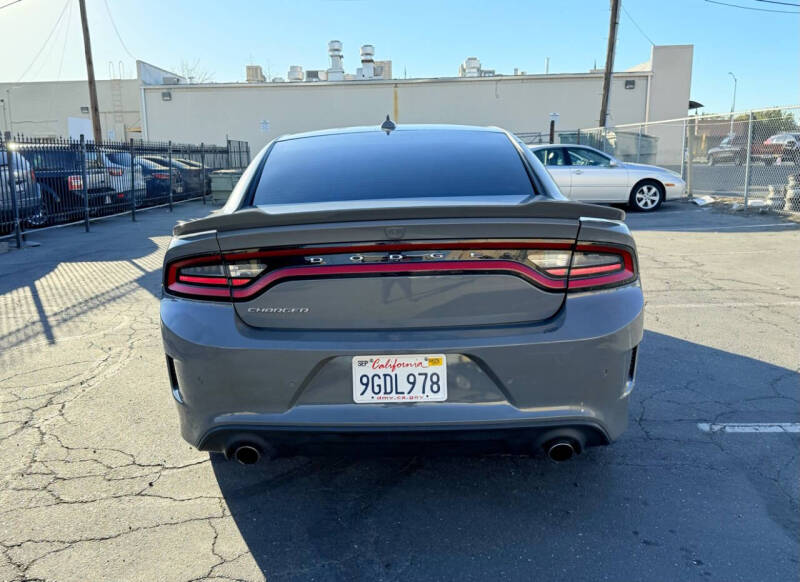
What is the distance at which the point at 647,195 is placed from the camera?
586 inches

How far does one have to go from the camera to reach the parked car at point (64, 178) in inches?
461

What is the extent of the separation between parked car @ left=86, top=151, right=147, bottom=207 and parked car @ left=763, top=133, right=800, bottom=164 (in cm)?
1431

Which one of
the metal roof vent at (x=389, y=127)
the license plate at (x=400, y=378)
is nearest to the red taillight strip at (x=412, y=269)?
the license plate at (x=400, y=378)

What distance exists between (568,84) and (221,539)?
32.7m

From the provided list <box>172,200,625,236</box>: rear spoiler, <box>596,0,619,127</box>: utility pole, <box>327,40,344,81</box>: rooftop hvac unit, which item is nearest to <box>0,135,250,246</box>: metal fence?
<box>172,200,625,236</box>: rear spoiler

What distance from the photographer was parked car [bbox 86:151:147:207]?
1427 cm

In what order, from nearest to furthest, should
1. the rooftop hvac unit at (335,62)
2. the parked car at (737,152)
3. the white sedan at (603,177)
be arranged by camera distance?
the parked car at (737,152) → the white sedan at (603,177) → the rooftop hvac unit at (335,62)

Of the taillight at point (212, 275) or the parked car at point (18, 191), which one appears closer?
the taillight at point (212, 275)

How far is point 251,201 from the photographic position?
3.06 meters

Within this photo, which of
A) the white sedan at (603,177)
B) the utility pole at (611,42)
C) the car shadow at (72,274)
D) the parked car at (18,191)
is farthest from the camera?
the utility pole at (611,42)

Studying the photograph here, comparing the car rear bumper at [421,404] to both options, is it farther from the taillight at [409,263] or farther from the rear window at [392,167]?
the rear window at [392,167]

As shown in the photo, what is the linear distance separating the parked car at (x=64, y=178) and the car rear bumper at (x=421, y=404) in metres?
10.5

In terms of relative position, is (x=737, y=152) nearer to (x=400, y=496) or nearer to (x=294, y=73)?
(x=400, y=496)

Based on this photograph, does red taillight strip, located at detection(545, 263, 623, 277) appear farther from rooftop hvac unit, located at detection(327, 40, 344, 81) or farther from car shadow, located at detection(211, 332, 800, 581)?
rooftop hvac unit, located at detection(327, 40, 344, 81)
